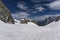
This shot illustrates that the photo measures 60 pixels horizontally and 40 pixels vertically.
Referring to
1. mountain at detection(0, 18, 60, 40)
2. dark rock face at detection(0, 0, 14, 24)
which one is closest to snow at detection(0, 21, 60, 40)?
mountain at detection(0, 18, 60, 40)

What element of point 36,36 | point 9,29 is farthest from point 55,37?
point 9,29

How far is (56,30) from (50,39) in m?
0.84

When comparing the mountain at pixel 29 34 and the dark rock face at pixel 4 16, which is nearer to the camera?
the mountain at pixel 29 34

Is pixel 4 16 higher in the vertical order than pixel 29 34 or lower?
higher

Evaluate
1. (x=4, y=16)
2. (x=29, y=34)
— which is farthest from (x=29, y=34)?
(x=4, y=16)

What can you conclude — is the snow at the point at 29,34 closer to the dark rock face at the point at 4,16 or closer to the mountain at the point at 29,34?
the mountain at the point at 29,34

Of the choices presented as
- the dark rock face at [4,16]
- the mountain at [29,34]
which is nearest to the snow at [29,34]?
the mountain at [29,34]

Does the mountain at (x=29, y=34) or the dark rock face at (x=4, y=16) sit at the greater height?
the dark rock face at (x=4, y=16)

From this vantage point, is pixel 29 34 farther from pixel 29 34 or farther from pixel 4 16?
pixel 4 16

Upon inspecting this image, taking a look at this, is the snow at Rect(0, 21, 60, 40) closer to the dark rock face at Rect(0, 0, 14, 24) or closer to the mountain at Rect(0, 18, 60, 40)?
the mountain at Rect(0, 18, 60, 40)

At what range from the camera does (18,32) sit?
9.20m

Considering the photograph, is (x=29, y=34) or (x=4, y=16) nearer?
(x=29, y=34)

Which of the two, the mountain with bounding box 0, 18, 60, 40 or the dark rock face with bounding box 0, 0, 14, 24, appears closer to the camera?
the mountain with bounding box 0, 18, 60, 40

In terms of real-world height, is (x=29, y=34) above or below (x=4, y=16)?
below
